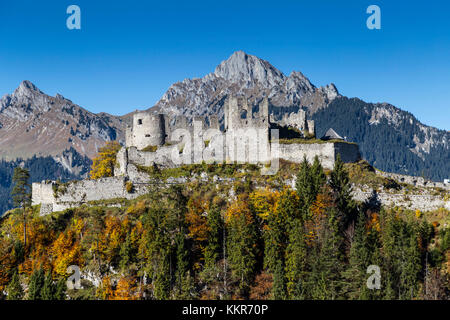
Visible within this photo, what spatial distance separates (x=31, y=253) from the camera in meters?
56.3

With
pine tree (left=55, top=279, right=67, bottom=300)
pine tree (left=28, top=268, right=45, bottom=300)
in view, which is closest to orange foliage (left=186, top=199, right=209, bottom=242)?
pine tree (left=55, top=279, right=67, bottom=300)

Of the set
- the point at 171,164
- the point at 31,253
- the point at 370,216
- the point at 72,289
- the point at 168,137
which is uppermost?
the point at 168,137

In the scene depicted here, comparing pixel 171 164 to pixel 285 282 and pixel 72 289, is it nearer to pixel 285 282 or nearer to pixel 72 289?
pixel 72 289

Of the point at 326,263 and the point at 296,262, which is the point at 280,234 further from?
the point at 326,263

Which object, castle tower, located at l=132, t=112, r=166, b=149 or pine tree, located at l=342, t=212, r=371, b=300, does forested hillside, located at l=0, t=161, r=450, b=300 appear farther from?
castle tower, located at l=132, t=112, r=166, b=149

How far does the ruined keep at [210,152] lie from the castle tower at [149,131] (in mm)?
1860

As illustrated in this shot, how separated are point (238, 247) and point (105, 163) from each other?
33.6 meters

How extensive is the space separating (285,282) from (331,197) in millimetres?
12596

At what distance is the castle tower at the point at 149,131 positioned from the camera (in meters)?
74.9

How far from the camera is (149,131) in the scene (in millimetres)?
74938

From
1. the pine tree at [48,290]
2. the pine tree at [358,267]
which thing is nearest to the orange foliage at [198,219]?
the pine tree at [48,290]

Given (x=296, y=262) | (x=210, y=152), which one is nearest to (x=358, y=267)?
(x=296, y=262)

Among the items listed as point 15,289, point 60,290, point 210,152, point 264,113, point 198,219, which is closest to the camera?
point 60,290
